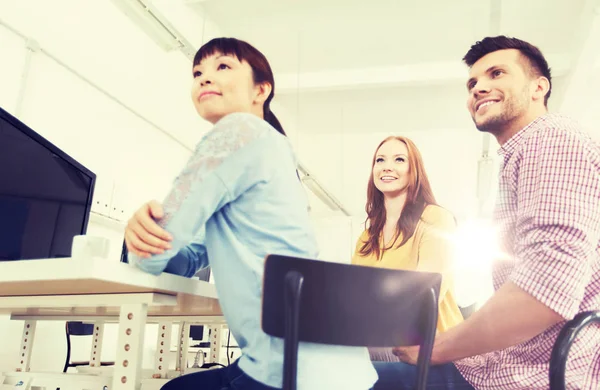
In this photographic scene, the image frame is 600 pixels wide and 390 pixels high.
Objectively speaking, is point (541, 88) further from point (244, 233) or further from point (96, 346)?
point (96, 346)

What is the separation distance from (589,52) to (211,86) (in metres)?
4.41

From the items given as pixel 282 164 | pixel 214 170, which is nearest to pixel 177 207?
pixel 214 170

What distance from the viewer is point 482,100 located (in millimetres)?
1405

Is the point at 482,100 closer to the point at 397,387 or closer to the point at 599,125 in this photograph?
the point at 397,387

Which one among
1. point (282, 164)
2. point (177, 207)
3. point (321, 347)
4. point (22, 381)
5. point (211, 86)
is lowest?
point (22, 381)

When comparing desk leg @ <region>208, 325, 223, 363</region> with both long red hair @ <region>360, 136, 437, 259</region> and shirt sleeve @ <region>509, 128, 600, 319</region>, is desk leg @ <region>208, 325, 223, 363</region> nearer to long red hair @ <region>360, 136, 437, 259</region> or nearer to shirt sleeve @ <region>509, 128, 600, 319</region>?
long red hair @ <region>360, 136, 437, 259</region>

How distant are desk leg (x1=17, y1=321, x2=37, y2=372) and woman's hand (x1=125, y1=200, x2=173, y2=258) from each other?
122 cm

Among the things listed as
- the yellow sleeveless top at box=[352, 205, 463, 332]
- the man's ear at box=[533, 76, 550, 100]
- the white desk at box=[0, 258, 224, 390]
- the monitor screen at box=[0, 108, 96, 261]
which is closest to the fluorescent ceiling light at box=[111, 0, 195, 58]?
the monitor screen at box=[0, 108, 96, 261]

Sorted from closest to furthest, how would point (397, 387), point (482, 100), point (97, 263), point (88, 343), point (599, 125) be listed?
point (97, 263) < point (397, 387) < point (482, 100) < point (88, 343) < point (599, 125)

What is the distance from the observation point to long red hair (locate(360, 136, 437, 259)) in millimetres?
1977

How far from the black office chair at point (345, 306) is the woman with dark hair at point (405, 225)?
0.63 metres

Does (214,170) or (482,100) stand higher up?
(482,100)

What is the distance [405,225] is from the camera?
197 cm

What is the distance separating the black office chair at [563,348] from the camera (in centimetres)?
85
